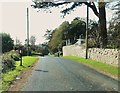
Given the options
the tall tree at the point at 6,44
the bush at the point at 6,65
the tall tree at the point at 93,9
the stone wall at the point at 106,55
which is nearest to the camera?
the bush at the point at 6,65

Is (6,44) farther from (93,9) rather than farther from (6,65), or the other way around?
(6,65)

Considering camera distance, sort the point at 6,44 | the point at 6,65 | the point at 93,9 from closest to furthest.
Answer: the point at 6,65 < the point at 93,9 < the point at 6,44

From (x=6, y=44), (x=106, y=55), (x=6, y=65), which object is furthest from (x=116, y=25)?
(x=6, y=44)

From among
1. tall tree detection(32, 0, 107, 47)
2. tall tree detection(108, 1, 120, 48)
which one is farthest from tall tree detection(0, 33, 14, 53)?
tall tree detection(108, 1, 120, 48)

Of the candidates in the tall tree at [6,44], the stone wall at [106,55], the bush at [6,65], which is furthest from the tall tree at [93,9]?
the tall tree at [6,44]

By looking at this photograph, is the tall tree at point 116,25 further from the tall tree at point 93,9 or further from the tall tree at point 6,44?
the tall tree at point 6,44

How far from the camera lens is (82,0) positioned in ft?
120

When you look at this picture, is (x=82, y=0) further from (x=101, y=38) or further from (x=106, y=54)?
(x=106, y=54)

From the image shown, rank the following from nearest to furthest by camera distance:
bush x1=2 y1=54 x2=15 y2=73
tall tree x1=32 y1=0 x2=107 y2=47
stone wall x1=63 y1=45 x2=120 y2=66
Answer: bush x1=2 y1=54 x2=15 y2=73 → stone wall x1=63 y1=45 x2=120 y2=66 → tall tree x1=32 y1=0 x2=107 y2=47

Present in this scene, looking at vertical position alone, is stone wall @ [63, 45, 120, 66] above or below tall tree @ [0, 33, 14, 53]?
below

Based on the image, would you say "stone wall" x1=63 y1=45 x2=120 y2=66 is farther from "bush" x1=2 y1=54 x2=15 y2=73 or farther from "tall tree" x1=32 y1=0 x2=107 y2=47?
"bush" x1=2 y1=54 x2=15 y2=73

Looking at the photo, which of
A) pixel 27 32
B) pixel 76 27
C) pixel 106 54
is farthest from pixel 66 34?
pixel 106 54

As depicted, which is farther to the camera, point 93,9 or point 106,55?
point 93,9

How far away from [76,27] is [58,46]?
849 centimetres
